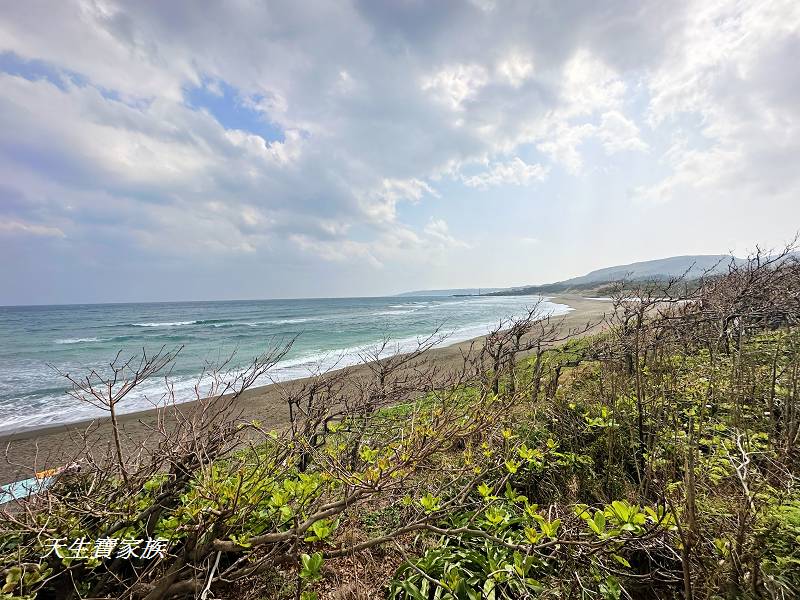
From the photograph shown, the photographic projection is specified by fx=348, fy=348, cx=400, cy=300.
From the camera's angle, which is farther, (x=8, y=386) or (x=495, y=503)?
(x=8, y=386)

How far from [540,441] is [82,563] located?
12.8ft

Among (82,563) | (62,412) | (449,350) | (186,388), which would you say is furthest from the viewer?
(449,350)

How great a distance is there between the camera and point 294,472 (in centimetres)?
311

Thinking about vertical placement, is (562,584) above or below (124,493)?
below

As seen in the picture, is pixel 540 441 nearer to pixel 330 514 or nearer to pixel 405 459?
pixel 405 459

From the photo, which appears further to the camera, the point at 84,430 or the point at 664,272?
A: the point at 664,272

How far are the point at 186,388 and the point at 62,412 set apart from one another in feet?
12.2

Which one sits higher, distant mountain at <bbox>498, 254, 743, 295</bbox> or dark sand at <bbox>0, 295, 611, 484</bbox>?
distant mountain at <bbox>498, 254, 743, 295</bbox>

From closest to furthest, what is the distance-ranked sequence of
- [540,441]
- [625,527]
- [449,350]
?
[625,527] → [540,441] → [449,350]

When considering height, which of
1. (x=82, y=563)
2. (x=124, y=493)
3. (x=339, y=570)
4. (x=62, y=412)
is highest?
(x=124, y=493)

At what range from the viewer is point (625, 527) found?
1854 mm

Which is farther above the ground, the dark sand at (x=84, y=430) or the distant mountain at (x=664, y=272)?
the distant mountain at (x=664, y=272)

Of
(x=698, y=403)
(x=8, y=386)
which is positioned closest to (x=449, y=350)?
(x=698, y=403)

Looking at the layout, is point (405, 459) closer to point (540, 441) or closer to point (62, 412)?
point (540, 441)
